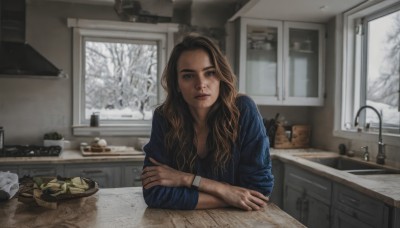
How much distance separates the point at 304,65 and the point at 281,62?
28 cm

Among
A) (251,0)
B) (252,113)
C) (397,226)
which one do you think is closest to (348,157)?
(397,226)

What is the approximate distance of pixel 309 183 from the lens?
8.61 feet

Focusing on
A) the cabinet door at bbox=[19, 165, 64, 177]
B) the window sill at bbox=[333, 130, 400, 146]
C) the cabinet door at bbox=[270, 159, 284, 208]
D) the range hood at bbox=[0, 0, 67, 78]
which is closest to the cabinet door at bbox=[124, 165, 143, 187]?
the cabinet door at bbox=[19, 165, 64, 177]

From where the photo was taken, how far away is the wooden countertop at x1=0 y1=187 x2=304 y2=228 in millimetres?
1160

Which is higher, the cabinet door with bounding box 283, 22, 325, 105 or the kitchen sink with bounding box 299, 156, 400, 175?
the cabinet door with bounding box 283, 22, 325, 105

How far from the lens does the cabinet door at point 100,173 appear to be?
2998mm

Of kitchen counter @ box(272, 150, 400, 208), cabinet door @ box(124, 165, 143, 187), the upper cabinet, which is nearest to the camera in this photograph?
kitchen counter @ box(272, 150, 400, 208)

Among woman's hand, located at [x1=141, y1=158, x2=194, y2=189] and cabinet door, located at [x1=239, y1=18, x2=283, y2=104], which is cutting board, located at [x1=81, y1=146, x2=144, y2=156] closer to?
cabinet door, located at [x1=239, y1=18, x2=283, y2=104]

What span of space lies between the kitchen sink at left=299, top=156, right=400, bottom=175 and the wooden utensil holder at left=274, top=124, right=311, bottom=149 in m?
0.58

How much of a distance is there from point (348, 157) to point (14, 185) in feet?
8.71

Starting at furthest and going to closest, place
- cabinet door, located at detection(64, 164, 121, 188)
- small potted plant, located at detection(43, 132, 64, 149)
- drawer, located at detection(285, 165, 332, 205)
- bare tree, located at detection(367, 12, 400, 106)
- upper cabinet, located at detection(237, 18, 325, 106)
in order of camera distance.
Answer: upper cabinet, located at detection(237, 18, 325, 106), small potted plant, located at detection(43, 132, 64, 149), cabinet door, located at detection(64, 164, 121, 188), bare tree, located at detection(367, 12, 400, 106), drawer, located at detection(285, 165, 332, 205)

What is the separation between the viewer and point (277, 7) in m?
3.08

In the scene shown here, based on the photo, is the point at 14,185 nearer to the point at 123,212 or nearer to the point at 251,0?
the point at 123,212

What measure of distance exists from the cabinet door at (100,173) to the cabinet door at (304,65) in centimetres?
186
